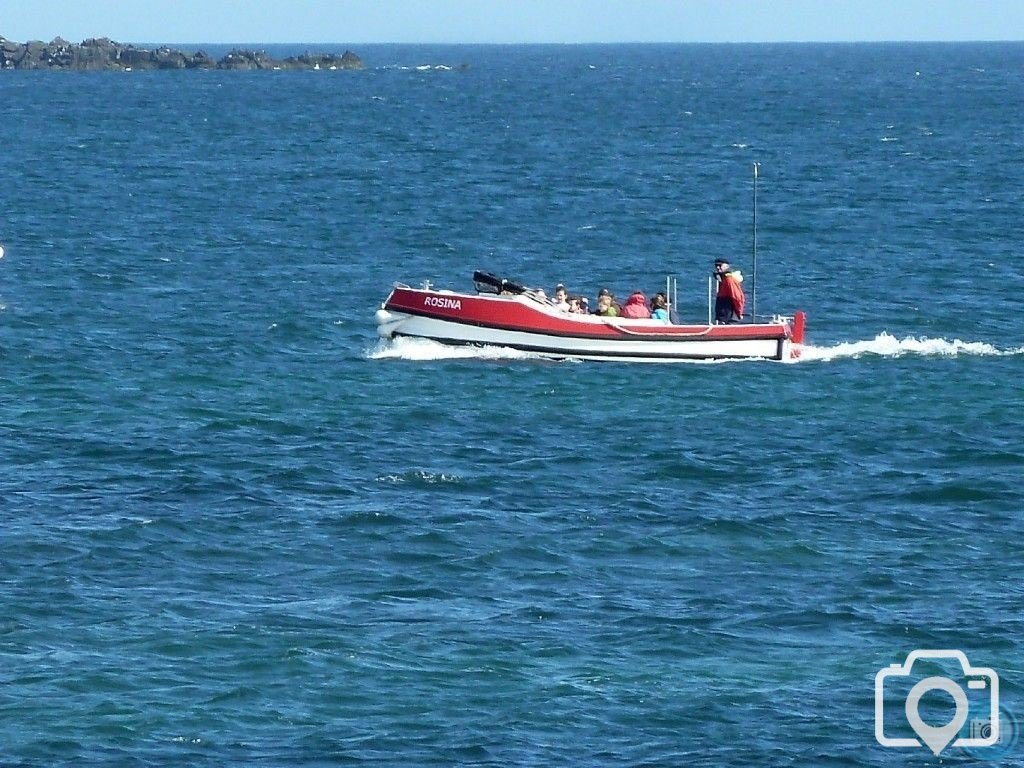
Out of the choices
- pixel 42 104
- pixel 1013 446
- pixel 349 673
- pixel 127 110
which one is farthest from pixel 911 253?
pixel 42 104

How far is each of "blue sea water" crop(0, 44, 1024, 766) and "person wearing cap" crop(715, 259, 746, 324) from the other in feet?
3.96

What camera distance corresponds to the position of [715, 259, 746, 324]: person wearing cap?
129 ft

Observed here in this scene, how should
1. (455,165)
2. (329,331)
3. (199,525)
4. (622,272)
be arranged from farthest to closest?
(455,165) → (622,272) → (329,331) → (199,525)

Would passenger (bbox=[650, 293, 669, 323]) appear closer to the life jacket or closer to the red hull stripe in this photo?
the red hull stripe

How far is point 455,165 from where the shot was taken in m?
88.7

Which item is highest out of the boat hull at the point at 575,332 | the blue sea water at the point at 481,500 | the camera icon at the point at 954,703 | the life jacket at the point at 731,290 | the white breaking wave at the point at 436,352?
the life jacket at the point at 731,290

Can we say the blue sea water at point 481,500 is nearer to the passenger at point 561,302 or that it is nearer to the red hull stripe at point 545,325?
the red hull stripe at point 545,325

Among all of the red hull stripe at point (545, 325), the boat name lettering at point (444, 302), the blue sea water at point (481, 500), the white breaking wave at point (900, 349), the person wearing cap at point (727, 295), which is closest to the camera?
the blue sea water at point (481, 500)

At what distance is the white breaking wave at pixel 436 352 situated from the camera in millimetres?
39000

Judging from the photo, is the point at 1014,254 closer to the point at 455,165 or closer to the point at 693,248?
the point at 693,248

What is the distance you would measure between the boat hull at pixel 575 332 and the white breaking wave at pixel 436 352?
0.47 ft

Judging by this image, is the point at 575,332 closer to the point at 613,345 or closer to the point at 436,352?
the point at 613,345

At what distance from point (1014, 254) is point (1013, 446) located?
25.3 meters

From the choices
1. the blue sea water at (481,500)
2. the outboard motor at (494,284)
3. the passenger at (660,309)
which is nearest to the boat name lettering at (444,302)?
the outboard motor at (494,284)
